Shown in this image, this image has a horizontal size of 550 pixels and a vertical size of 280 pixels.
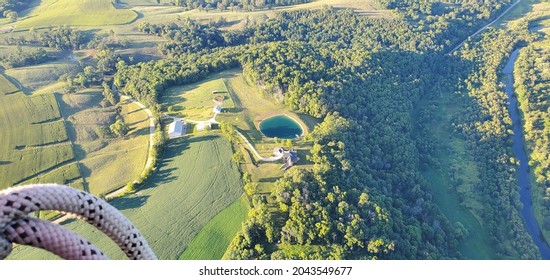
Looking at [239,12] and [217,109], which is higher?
[239,12]

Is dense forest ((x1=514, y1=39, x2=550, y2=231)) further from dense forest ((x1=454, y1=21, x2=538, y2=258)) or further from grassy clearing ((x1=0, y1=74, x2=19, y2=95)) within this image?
grassy clearing ((x1=0, y1=74, x2=19, y2=95))

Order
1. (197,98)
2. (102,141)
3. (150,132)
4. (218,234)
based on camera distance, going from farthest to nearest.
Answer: (197,98) < (150,132) < (102,141) < (218,234)

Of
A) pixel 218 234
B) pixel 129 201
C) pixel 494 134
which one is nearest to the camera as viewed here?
pixel 218 234

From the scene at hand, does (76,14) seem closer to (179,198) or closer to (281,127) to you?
(281,127)

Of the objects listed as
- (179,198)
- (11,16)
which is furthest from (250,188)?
Answer: (11,16)

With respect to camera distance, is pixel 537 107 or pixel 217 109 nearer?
pixel 217 109

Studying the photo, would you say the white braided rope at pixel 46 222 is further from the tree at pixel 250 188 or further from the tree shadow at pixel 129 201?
the tree shadow at pixel 129 201
